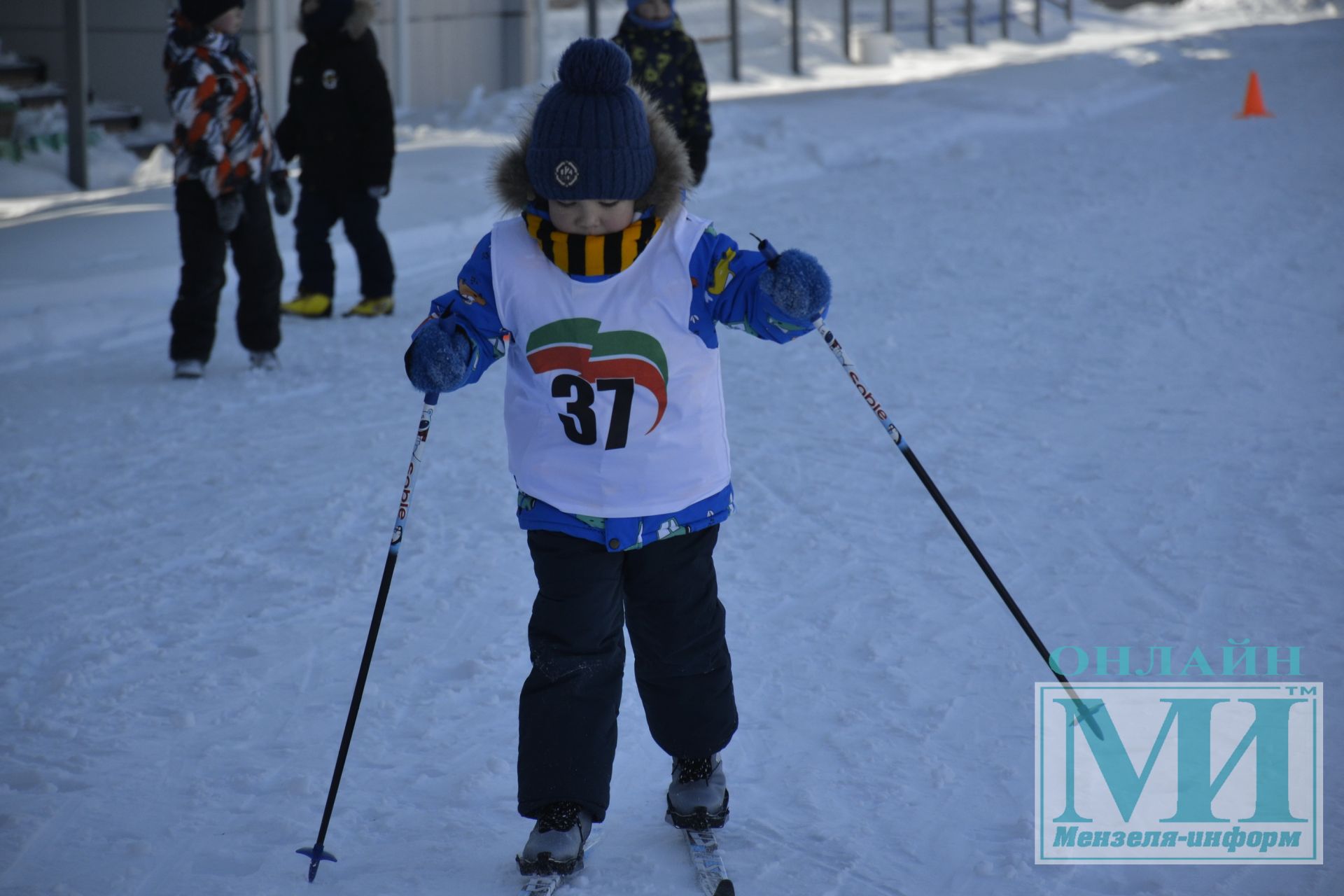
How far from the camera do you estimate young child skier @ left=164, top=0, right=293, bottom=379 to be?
577 centimetres

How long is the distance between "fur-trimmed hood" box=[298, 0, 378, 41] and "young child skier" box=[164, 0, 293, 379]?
1086 mm

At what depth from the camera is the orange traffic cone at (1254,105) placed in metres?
14.3

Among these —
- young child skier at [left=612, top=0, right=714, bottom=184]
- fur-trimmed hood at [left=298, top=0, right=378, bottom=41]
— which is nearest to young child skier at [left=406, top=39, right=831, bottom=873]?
fur-trimmed hood at [left=298, top=0, right=378, bottom=41]

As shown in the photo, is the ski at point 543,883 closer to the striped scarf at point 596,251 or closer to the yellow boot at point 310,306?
the striped scarf at point 596,251

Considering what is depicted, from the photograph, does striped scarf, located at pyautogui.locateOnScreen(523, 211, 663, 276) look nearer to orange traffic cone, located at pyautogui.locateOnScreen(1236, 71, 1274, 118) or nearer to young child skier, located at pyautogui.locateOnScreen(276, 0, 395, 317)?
young child skier, located at pyautogui.locateOnScreen(276, 0, 395, 317)

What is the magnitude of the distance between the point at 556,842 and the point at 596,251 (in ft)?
3.70

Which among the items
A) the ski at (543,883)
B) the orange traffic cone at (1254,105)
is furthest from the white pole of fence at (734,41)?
the ski at (543,883)

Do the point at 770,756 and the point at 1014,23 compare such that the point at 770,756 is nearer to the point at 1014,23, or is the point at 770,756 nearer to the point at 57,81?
the point at 57,81

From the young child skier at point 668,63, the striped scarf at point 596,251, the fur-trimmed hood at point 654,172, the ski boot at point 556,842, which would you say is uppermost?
the young child skier at point 668,63

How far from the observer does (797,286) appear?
2434mm

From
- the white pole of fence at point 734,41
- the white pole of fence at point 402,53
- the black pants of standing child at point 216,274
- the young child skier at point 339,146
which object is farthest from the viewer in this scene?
the white pole of fence at point 734,41

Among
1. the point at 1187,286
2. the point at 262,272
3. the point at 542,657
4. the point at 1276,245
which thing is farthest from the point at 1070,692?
the point at 1276,245

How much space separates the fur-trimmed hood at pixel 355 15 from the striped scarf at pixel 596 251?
16.3ft

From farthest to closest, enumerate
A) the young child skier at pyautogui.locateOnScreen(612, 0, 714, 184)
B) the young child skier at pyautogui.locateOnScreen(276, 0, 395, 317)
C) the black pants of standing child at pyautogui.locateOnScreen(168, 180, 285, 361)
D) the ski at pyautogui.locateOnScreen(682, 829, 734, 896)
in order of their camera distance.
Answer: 1. the young child skier at pyautogui.locateOnScreen(612, 0, 714, 184)
2. the young child skier at pyautogui.locateOnScreen(276, 0, 395, 317)
3. the black pants of standing child at pyautogui.locateOnScreen(168, 180, 285, 361)
4. the ski at pyautogui.locateOnScreen(682, 829, 734, 896)
